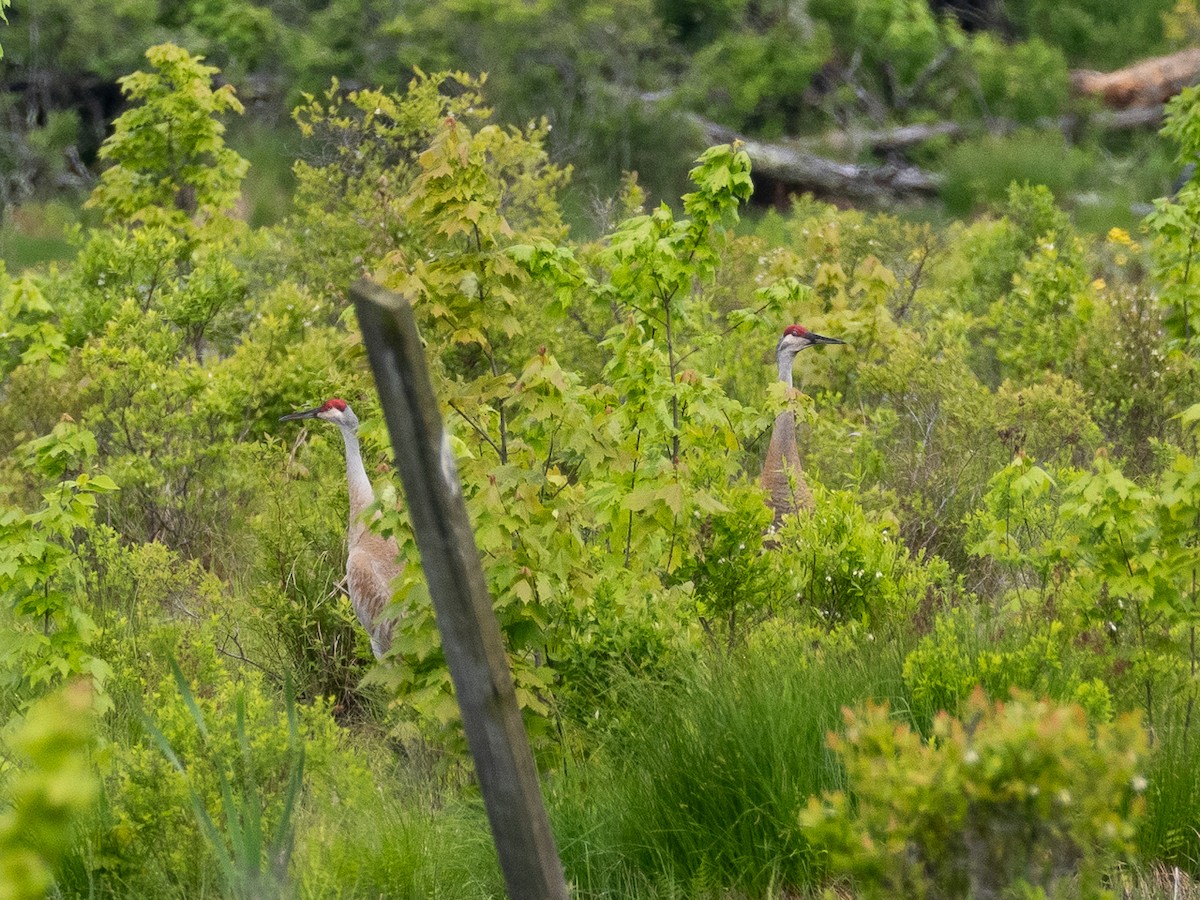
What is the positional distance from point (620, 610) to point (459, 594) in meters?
2.30

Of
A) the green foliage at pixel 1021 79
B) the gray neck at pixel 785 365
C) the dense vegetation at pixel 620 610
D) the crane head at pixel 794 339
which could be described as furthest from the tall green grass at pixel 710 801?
the green foliage at pixel 1021 79

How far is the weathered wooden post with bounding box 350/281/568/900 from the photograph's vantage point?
2.60m

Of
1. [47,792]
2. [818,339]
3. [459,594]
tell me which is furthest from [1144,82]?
[47,792]

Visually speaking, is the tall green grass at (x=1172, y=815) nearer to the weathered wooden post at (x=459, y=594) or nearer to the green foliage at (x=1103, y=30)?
the weathered wooden post at (x=459, y=594)

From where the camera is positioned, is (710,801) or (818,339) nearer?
(710,801)

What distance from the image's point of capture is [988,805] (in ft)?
8.48

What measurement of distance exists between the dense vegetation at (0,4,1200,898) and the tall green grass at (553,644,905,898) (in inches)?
0.4

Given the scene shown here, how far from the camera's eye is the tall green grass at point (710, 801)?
385cm

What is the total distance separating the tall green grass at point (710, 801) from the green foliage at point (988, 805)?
112 cm

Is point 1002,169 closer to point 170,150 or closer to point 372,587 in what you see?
point 170,150

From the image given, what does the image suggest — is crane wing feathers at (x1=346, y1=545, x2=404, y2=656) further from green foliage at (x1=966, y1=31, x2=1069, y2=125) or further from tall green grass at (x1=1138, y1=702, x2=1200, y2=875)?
green foliage at (x1=966, y1=31, x2=1069, y2=125)

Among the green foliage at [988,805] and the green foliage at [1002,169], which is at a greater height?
the green foliage at [988,805]

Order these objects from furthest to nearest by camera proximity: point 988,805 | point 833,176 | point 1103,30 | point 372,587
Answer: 1. point 1103,30
2. point 833,176
3. point 372,587
4. point 988,805

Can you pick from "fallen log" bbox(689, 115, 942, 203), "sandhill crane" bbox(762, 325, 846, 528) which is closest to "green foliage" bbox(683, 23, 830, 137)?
"fallen log" bbox(689, 115, 942, 203)
